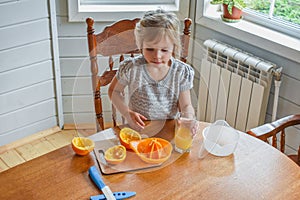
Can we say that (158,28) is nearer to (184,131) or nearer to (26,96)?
(184,131)

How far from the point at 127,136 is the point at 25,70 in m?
1.31

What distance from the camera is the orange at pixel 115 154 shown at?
1.29 metres

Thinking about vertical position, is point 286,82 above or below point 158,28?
below

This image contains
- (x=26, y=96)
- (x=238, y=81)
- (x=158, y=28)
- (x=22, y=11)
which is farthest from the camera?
(x=26, y=96)

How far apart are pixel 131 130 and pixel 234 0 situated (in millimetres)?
1192

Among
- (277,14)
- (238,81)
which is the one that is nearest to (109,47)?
(238,81)

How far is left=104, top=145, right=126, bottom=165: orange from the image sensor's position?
129 centimetres

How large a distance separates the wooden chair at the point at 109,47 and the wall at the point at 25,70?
85cm

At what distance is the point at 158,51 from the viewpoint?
1400 millimetres

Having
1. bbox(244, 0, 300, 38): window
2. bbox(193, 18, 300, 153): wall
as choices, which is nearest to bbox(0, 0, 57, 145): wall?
bbox(193, 18, 300, 153): wall

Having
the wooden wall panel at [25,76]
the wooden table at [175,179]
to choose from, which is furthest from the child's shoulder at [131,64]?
the wooden wall panel at [25,76]

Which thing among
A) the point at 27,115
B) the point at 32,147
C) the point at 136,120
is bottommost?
the point at 32,147

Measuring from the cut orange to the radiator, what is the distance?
0.68m

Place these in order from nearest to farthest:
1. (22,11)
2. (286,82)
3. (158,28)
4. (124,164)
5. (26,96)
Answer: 1. (124,164)
2. (158,28)
3. (286,82)
4. (22,11)
5. (26,96)
